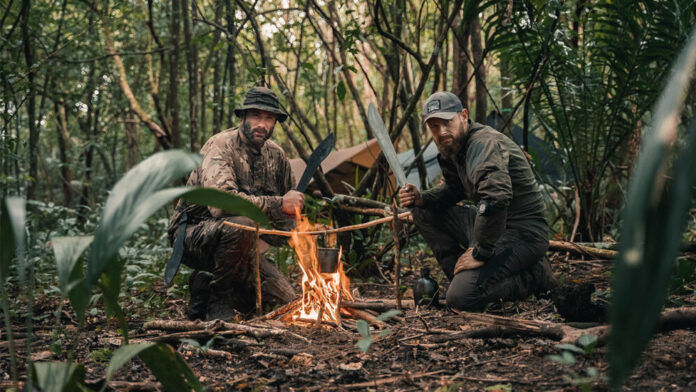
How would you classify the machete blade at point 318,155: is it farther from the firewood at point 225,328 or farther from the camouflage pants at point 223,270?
the firewood at point 225,328

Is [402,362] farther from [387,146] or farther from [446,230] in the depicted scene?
[446,230]

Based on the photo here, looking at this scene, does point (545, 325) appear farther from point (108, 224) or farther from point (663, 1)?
point (663, 1)

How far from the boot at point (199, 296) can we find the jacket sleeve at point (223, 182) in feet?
1.59

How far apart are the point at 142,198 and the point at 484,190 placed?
235 centimetres

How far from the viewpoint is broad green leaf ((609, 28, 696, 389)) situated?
90cm

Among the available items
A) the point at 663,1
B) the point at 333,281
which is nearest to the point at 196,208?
the point at 333,281

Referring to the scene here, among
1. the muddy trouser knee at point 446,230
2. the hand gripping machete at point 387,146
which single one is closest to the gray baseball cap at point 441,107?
the hand gripping machete at point 387,146

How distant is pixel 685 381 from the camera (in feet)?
6.26

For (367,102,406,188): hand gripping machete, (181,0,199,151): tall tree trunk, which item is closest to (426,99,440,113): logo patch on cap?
(367,102,406,188): hand gripping machete

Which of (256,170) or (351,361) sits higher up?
(256,170)

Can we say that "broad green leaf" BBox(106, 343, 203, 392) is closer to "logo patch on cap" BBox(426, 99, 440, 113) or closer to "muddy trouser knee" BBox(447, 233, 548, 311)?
"muddy trouser knee" BBox(447, 233, 548, 311)

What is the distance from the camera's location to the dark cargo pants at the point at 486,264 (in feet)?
11.8

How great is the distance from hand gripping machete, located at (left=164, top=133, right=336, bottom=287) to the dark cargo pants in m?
0.91

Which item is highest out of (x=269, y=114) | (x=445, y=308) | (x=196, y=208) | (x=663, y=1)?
(x=663, y=1)
